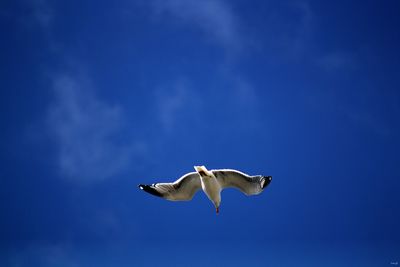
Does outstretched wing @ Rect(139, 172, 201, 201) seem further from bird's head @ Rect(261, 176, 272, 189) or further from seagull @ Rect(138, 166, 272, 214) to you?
bird's head @ Rect(261, 176, 272, 189)

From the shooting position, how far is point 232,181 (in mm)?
13109

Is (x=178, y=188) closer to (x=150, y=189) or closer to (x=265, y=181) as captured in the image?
(x=150, y=189)

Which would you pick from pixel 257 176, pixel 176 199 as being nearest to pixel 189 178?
pixel 176 199

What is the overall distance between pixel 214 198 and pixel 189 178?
112 cm

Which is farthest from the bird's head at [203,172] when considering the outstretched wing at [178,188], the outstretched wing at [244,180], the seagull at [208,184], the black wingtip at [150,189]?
the black wingtip at [150,189]

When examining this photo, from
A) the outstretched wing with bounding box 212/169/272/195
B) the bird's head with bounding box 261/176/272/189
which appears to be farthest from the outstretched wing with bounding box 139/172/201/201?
the bird's head with bounding box 261/176/272/189

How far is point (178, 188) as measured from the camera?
13.2 meters

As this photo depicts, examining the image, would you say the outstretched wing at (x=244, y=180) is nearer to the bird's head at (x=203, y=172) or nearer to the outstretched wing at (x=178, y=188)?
the bird's head at (x=203, y=172)

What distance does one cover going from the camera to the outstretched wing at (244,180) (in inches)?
501

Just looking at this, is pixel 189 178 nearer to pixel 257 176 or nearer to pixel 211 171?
pixel 211 171

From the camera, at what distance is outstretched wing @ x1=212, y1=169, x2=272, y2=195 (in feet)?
41.7

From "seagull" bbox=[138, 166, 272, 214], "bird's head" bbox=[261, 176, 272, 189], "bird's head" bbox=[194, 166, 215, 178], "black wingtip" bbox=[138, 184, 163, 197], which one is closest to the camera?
"bird's head" bbox=[194, 166, 215, 178]

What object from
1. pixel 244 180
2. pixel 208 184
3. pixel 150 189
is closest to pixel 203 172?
pixel 208 184

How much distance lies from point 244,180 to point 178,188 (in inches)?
79.1
